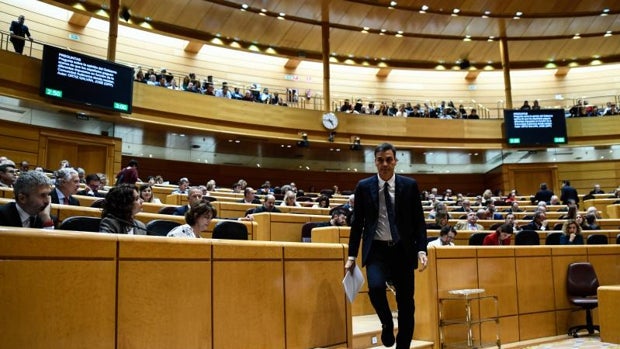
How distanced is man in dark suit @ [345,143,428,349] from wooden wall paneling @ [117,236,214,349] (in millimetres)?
924

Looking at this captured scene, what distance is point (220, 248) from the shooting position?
278 centimetres

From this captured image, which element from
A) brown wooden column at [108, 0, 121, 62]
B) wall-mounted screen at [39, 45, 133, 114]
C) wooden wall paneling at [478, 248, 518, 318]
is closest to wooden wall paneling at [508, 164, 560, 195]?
wall-mounted screen at [39, 45, 133, 114]

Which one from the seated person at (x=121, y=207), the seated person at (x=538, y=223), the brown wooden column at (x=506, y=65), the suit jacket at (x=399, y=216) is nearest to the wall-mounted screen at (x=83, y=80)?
the seated person at (x=538, y=223)

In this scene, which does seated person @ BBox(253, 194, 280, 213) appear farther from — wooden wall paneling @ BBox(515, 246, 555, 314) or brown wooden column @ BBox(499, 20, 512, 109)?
brown wooden column @ BBox(499, 20, 512, 109)

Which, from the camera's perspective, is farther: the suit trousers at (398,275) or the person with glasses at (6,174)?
the person with glasses at (6,174)

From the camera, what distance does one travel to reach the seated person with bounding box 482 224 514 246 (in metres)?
5.80

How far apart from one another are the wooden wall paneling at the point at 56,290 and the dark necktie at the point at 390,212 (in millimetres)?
1489

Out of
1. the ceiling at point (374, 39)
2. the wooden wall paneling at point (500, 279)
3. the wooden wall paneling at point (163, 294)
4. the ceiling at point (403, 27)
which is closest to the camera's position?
the wooden wall paneling at point (163, 294)

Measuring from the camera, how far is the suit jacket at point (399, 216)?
3037mm

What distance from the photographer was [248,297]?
2.86 meters

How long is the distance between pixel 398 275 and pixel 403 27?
14.8 meters

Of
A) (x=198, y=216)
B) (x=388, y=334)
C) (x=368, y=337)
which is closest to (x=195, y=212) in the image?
(x=198, y=216)

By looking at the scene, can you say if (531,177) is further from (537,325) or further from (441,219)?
(537,325)

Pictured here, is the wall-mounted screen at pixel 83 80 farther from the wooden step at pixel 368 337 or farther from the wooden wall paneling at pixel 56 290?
the wooden wall paneling at pixel 56 290
